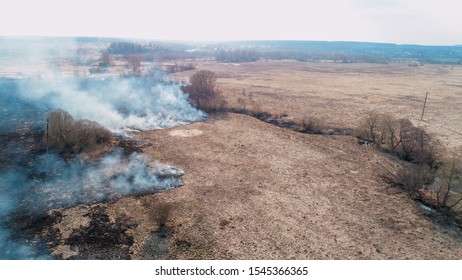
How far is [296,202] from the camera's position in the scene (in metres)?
25.7

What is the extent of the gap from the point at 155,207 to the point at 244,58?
168 metres

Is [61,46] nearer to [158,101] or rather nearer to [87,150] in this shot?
[158,101]

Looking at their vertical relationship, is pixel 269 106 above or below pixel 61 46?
below

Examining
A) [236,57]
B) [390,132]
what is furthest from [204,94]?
[236,57]

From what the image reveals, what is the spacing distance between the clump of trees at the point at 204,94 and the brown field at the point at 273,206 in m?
9.80

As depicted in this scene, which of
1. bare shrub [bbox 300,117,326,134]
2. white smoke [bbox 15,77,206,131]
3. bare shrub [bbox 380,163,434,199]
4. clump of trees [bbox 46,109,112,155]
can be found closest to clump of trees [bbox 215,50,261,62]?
white smoke [bbox 15,77,206,131]

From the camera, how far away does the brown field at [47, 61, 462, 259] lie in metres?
20.2

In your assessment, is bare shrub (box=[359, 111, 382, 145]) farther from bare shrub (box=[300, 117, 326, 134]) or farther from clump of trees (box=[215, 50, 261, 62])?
clump of trees (box=[215, 50, 261, 62])

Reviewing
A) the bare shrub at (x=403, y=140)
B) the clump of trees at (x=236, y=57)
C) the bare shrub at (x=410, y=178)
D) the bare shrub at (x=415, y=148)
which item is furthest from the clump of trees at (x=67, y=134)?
the clump of trees at (x=236, y=57)

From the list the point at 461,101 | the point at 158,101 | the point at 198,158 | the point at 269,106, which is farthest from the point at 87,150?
the point at 461,101

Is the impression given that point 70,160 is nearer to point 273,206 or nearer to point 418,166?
point 273,206

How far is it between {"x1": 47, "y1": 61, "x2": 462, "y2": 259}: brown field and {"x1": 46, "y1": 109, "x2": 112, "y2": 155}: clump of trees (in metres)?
6.68

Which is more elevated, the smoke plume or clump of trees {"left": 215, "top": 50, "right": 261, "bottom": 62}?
clump of trees {"left": 215, "top": 50, "right": 261, "bottom": 62}

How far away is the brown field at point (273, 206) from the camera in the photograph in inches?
796
